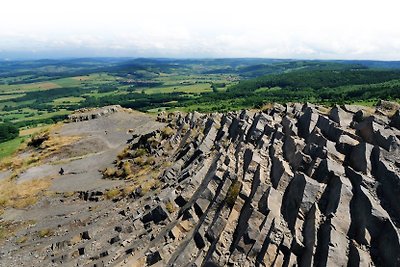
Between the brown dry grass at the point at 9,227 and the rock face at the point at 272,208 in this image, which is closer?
the rock face at the point at 272,208

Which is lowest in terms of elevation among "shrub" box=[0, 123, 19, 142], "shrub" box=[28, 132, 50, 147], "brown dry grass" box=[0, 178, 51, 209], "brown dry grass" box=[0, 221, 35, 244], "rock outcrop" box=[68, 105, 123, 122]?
"shrub" box=[0, 123, 19, 142]

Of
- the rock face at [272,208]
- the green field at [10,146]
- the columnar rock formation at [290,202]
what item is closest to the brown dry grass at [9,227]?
the rock face at [272,208]

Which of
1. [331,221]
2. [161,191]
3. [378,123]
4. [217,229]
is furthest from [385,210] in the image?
[161,191]

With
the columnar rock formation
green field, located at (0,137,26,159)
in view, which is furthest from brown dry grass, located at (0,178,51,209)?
green field, located at (0,137,26,159)

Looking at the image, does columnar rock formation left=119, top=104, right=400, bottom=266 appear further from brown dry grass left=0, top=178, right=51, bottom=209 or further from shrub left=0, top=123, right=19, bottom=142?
shrub left=0, top=123, right=19, bottom=142

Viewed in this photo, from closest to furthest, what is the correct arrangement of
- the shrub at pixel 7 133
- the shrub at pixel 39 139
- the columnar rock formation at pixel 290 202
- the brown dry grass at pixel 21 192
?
the columnar rock formation at pixel 290 202
the brown dry grass at pixel 21 192
the shrub at pixel 39 139
the shrub at pixel 7 133

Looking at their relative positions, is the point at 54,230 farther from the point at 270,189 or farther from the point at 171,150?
the point at 270,189

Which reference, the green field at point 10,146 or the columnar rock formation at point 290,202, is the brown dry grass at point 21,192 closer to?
the columnar rock formation at point 290,202

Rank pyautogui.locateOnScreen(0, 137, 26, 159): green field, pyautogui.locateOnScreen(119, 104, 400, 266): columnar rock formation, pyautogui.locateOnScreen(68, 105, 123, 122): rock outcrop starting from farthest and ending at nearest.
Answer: pyautogui.locateOnScreen(0, 137, 26, 159): green field < pyautogui.locateOnScreen(68, 105, 123, 122): rock outcrop < pyautogui.locateOnScreen(119, 104, 400, 266): columnar rock formation
